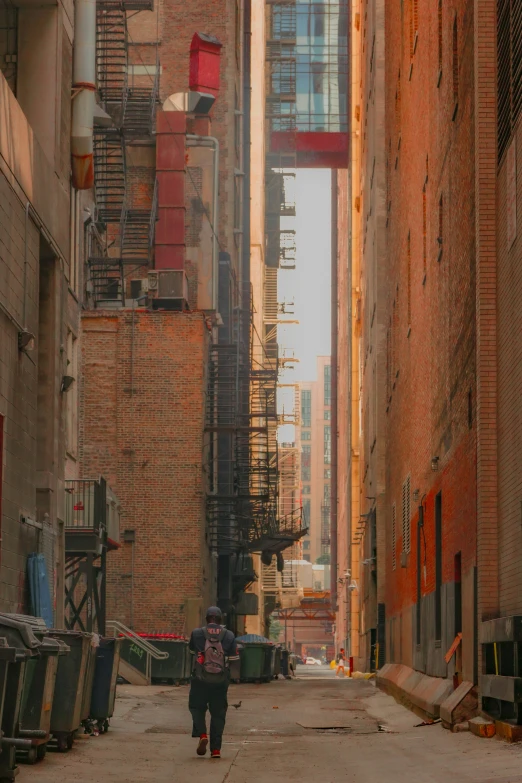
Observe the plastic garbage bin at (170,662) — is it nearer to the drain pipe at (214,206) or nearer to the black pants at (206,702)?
the drain pipe at (214,206)

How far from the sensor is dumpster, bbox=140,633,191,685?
112 feet

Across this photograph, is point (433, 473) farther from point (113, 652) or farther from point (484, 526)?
point (113, 652)

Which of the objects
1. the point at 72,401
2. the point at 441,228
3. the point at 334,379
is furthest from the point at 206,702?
the point at 334,379

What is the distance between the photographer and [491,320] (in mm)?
17281

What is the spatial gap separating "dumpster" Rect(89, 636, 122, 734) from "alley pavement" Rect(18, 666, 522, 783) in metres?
0.32

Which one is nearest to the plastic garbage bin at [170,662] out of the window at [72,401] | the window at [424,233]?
the window at [72,401]

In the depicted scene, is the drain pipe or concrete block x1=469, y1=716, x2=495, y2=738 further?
the drain pipe

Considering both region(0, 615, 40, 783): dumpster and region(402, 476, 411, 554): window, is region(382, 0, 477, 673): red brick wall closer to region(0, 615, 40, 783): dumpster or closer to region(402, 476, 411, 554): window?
region(402, 476, 411, 554): window

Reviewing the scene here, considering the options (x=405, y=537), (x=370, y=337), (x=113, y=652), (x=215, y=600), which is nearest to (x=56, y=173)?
(x=113, y=652)

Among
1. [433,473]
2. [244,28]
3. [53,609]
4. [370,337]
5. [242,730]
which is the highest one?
[244,28]

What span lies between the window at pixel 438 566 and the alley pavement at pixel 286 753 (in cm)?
154

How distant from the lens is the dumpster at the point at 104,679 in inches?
639

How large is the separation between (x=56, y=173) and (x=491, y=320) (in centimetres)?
792

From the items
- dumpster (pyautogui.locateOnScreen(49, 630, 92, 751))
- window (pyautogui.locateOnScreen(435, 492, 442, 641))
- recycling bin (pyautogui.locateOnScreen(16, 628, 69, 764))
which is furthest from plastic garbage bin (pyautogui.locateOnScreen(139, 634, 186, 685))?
recycling bin (pyautogui.locateOnScreen(16, 628, 69, 764))
